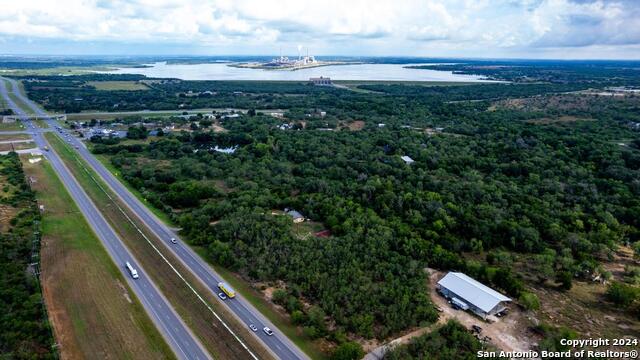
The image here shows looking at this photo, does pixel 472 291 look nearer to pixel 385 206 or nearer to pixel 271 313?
pixel 271 313

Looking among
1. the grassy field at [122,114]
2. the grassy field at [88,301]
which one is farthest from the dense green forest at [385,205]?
the grassy field at [122,114]

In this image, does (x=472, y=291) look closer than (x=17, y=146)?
Yes

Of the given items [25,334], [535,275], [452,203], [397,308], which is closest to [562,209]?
[452,203]

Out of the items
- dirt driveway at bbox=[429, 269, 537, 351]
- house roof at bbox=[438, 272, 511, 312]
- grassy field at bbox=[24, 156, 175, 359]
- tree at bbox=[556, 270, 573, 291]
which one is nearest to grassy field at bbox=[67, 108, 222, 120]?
grassy field at bbox=[24, 156, 175, 359]

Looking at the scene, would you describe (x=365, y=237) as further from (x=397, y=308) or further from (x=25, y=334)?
(x=25, y=334)

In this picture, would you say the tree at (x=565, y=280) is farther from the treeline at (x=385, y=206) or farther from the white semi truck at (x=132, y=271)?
the white semi truck at (x=132, y=271)

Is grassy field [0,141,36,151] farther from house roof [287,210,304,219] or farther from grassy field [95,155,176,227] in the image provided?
house roof [287,210,304,219]

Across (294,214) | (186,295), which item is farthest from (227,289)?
(294,214)
